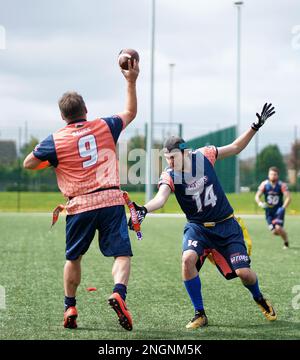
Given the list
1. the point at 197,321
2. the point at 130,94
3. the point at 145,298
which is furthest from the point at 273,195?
the point at 130,94

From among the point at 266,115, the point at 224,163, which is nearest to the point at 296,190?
the point at 224,163

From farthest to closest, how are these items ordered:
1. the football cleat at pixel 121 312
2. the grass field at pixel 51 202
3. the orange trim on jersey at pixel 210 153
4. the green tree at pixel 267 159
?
the green tree at pixel 267 159 < the grass field at pixel 51 202 < the orange trim on jersey at pixel 210 153 < the football cleat at pixel 121 312

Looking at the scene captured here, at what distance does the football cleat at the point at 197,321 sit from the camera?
6148 mm

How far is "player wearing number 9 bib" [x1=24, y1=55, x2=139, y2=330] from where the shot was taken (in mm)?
5836

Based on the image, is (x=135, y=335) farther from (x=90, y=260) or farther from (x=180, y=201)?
(x=90, y=260)

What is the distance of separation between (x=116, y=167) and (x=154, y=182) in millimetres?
24291

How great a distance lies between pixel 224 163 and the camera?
110ft

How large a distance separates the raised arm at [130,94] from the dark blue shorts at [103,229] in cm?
78

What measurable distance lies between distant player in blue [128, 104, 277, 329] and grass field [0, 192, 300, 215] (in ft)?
77.4

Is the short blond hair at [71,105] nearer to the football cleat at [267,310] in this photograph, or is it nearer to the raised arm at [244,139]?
the raised arm at [244,139]

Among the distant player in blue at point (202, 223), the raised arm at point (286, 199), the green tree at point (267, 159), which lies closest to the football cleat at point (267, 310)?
the distant player in blue at point (202, 223)

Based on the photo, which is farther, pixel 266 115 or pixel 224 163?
pixel 224 163

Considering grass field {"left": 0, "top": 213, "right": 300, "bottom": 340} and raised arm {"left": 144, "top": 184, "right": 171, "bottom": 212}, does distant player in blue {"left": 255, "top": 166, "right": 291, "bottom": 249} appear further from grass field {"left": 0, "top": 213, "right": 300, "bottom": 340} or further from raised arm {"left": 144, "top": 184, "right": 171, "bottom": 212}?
raised arm {"left": 144, "top": 184, "right": 171, "bottom": 212}
